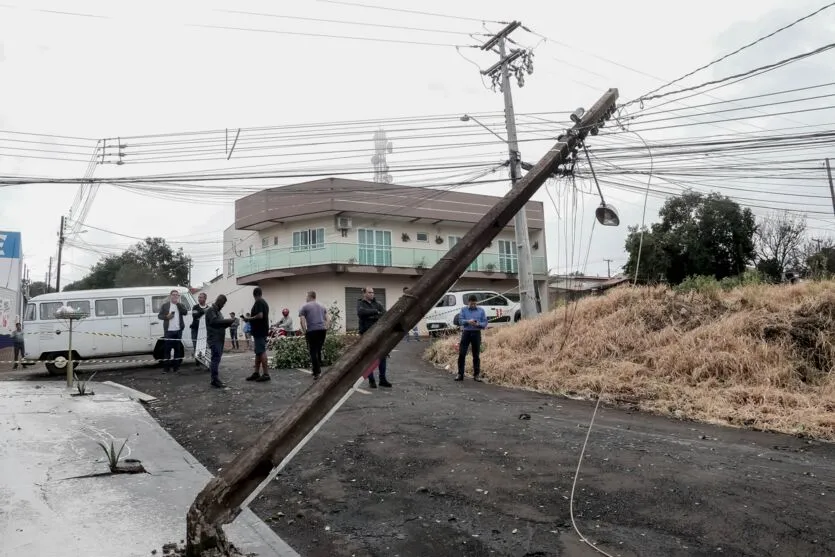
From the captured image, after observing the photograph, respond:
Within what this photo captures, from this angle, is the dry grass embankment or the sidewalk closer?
the sidewalk

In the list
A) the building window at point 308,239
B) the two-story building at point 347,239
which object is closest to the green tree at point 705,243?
the two-story building at point 347,239

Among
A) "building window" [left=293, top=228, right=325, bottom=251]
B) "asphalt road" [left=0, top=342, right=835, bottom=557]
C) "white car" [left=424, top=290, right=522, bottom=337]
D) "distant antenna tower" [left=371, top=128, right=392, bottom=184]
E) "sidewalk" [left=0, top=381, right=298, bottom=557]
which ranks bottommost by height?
"asphalt road" [left=0, top=342, right=835, bottom=557]

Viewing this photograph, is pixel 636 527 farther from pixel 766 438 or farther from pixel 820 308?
pixel 820 308

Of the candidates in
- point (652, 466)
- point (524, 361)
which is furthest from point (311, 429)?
point (524, 361)

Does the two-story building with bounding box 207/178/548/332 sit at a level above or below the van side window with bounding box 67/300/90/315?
above

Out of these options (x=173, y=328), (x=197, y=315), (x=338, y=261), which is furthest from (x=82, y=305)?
(x=338, y=261)

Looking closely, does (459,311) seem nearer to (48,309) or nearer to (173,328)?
(173,328)

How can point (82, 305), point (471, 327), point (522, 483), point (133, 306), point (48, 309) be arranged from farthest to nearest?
point (133, 306), point (82, 305), point (48, 309), point (471, 327), point (522, 483)

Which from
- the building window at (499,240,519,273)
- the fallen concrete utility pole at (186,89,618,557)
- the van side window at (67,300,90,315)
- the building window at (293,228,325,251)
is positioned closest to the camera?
the fallen concrete utility pole at (186,89,618,557)

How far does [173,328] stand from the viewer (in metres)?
13.5

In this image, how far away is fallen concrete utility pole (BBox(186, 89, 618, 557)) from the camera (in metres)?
3.46

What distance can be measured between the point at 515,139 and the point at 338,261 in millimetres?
13191

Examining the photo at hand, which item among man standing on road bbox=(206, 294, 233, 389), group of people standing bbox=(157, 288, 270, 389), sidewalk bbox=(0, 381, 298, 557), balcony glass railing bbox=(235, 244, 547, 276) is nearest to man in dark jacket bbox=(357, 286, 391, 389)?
group of people standing bbox=(157, 288, 270, 389)

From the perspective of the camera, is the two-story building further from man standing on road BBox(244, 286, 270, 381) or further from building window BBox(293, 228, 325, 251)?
man standing on road BBox(244, 286, 270, 381)
